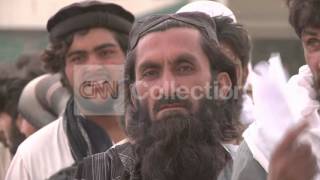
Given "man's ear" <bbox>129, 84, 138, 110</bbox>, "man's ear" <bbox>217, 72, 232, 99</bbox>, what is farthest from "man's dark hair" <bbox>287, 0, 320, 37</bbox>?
"man's ear" <bbox>129, 84, 138, 110</bbox>

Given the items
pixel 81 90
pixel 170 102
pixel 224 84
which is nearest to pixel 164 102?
pixel 170 102

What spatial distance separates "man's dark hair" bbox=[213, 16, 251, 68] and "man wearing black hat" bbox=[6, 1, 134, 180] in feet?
1.80

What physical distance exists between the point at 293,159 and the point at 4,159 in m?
2.82

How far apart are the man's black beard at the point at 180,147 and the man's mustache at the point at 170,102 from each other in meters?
0.04

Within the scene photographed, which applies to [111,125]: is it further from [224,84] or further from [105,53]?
[224,84]

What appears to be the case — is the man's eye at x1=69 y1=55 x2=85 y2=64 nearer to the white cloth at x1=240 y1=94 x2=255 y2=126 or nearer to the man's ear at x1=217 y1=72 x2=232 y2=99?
the white cloth at x1=240 y1=94 x2=255 y2=126

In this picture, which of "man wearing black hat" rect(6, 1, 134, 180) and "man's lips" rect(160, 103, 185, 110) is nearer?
"man's lips" rect(160, 103, 185, 110)

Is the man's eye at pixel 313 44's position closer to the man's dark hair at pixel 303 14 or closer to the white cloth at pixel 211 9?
the man's dark hair at pixel 303 14

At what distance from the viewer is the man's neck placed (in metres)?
4.45

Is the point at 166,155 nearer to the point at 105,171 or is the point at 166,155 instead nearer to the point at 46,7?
the point at 105,171

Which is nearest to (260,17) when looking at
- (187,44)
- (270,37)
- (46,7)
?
(270,37)

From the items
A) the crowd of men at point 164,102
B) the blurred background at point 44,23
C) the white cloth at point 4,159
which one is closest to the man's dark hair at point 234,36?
the crowd of men at point 164,102

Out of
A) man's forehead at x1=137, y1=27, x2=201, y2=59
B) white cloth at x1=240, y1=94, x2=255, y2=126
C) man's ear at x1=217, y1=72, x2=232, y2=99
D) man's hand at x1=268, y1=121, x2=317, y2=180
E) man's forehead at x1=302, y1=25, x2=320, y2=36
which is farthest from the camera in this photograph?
white cloth at x1=240, y1=94, x2=255, y2=126

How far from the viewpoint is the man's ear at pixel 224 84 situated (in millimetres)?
3660
